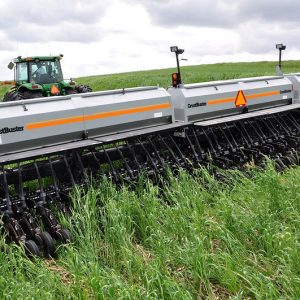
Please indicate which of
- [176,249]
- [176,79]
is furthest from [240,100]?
[176,249]

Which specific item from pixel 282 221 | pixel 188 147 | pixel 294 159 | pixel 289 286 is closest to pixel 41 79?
pixel 188 147

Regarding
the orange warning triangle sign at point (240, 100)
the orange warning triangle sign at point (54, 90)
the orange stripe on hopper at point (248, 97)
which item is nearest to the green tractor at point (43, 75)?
the orange warning triangle sign at point (54, 90)

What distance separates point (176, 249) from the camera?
376 cm

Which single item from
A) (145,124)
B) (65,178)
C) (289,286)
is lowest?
(289,286)

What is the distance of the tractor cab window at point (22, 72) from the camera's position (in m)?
12.5

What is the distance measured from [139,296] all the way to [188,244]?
2.45 feet

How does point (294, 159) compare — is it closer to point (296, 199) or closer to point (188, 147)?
point (188, 147)

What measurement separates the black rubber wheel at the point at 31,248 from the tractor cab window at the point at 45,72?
899 cm

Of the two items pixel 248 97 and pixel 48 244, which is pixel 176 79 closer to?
pixel 248 97

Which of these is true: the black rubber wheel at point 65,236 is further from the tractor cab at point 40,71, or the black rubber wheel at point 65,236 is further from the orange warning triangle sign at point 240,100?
the tractor cab at point 40,71

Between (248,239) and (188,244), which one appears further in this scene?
(248,239)

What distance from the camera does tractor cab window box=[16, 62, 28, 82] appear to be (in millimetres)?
12477

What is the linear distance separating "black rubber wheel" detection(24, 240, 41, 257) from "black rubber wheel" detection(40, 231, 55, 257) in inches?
4.8

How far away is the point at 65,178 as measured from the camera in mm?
5875
